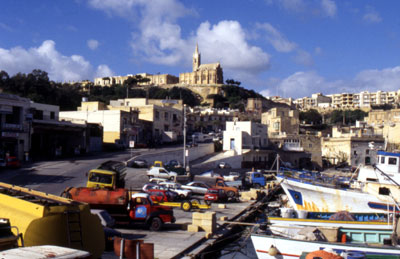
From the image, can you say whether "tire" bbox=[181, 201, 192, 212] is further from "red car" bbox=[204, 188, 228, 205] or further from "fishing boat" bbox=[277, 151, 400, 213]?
"fishing boat" bbox=[277, 151, 400, 213]

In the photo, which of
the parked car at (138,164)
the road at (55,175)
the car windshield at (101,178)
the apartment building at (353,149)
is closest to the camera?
the car windshield at (101,178)

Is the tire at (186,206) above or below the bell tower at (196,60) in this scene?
below

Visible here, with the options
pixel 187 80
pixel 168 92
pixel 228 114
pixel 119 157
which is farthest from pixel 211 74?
pixel 119 157

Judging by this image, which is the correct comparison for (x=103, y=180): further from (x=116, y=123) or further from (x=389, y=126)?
(x=389, y=126)

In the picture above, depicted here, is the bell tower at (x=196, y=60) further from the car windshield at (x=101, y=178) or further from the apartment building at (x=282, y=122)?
the car windshield at (x=101, y=178)

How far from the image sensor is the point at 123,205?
17078 millimetres

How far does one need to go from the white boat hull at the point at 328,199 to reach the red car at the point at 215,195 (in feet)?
13.7

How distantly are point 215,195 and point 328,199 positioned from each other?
282 inches

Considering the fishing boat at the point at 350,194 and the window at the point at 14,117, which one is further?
the window at the point at 14,117

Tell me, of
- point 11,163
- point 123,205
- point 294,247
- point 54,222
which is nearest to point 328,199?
point 294,247

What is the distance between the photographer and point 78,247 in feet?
30.1

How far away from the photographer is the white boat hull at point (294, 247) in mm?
14156

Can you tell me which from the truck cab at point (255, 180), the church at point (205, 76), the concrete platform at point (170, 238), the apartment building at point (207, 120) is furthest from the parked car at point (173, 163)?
the church at point (205, 76)

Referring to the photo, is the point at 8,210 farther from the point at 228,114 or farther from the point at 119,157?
the point at 228,114
